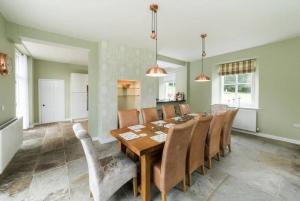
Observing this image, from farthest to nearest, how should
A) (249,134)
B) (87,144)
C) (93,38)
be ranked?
(249,134) < (93,38) < (87,144)

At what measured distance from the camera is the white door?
553cm

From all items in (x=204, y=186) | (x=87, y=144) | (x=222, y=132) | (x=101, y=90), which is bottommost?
(x=204, y=186)

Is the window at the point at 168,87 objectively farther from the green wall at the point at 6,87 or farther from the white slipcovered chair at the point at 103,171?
the green wall at the point at 6,87

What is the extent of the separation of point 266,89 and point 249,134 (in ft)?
4.80

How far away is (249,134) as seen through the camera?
166 inches

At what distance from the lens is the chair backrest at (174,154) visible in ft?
4.68

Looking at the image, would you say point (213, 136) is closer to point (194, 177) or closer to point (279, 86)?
point (194, 177)

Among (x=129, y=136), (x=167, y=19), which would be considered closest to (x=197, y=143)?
(x=129, y=136)

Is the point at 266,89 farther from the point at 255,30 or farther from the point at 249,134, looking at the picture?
the point at 255,30

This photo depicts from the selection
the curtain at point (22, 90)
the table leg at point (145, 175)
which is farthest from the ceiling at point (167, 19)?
the curtain at point (22, 90)

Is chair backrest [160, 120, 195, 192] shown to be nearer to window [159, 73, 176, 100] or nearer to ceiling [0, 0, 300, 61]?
ceiling [0, 0, 300, 61]

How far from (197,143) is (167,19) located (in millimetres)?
2283

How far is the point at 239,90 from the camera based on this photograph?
15.3 feet

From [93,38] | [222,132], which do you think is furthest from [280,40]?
[93,38]
